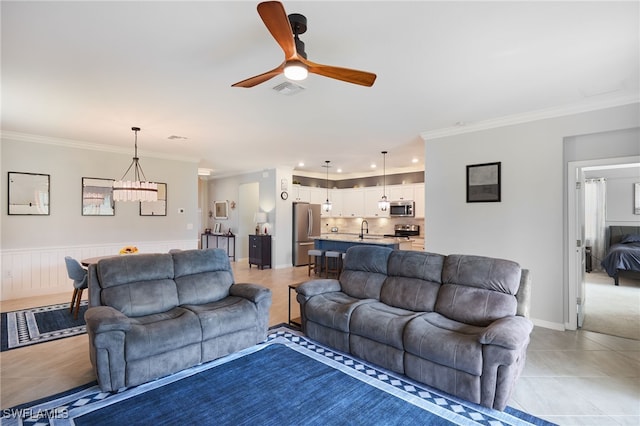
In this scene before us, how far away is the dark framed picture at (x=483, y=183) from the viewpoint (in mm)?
4463

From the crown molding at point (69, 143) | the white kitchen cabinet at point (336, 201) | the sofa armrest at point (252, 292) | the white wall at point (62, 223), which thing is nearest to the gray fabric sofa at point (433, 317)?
the sofa armrest at point (252, 292)

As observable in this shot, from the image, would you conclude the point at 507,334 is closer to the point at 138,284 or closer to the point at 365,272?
the point at 365,272

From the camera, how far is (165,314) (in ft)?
10.3

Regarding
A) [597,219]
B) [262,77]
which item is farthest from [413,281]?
[597,219]

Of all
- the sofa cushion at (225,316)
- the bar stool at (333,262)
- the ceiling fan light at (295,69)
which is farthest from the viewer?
the bar stool at (333,262)

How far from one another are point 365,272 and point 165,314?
216 centimetres

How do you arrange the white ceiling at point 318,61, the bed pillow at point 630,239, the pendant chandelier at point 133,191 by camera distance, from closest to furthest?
the white ceiling at point 318,61 < the pendant chandelier at point 133,191 < the bed pillow at point 630,239

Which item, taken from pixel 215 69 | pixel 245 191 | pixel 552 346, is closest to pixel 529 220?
pixel 552 346

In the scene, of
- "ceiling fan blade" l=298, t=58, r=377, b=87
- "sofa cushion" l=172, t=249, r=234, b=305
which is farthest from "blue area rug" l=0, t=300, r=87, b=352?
"ceiling fan blade" l=298, t=58, r=377, b=87

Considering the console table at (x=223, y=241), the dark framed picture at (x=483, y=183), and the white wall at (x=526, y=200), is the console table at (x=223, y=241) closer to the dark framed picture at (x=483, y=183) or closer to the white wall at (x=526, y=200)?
the white wall at (x=526, y=200)

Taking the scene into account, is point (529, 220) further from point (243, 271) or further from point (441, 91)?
point (243, 271)

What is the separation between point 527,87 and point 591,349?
2.82 m

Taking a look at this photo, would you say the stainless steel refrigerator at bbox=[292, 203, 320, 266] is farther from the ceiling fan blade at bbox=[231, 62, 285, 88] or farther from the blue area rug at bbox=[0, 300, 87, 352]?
the ceiling fan blade at bbox=[231, 62, 285, 88]

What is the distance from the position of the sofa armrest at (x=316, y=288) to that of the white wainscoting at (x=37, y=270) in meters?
4.64
